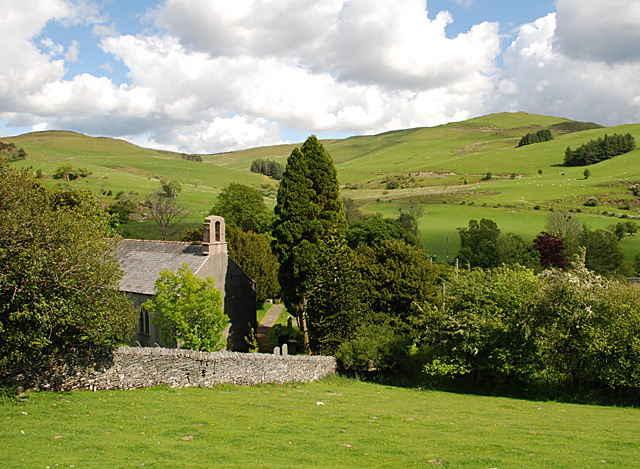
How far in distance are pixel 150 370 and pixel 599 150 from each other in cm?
20373

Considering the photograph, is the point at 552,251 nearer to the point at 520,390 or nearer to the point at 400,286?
the point at 400,286

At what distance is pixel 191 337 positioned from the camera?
82.1 ft

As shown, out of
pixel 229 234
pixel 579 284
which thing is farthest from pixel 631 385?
pixel 229 234

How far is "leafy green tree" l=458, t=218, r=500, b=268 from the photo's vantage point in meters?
→ 74.9

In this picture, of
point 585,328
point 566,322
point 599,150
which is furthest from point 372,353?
point 599,150

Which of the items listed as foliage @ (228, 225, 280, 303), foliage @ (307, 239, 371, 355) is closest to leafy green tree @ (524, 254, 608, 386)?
foliage @ (307, 239, 371, 355)

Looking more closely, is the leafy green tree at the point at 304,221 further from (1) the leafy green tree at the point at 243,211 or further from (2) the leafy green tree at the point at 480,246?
(2) the leafy green tree at the point at 480,246

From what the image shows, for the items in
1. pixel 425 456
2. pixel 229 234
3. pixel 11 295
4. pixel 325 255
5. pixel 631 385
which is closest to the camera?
pixel 425 456

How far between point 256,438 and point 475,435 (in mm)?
7368

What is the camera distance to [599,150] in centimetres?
18050

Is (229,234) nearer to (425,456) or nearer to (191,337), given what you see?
(191,337)

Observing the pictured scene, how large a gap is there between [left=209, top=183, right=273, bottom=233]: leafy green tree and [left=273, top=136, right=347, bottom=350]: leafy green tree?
38.9 metres

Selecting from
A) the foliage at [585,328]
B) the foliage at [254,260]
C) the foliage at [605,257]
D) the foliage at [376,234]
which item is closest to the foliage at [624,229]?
the foliage at [605,257]

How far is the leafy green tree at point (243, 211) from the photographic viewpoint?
74188 millimetres
